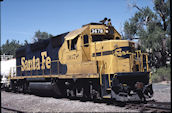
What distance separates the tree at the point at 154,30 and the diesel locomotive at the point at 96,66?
41.2ft

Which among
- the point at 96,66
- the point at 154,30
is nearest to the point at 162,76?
the point at 154,30

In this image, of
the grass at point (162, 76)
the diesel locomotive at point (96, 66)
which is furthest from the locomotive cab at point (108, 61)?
the grass at point (162, 76)

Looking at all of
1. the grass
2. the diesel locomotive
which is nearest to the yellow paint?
the diesel locomotive

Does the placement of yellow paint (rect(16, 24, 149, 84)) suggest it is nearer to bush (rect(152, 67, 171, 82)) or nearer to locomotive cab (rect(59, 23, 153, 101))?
locomotive cab (rect(59, 23, 153, 101))

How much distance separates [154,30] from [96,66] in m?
16.4

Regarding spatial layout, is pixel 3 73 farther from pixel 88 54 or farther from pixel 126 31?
pixel 126 31

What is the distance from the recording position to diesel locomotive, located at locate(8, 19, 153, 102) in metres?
8.66

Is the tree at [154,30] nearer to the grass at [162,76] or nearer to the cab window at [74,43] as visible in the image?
the grass at [162,76]

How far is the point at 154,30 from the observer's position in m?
23.2

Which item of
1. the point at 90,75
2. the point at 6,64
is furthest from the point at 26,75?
the point at 90,75

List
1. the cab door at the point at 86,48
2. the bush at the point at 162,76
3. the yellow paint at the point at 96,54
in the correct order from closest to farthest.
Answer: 1. the yellow paint at the point at 96,54
2. the cab door at the point at 86,48
3. the bush at the point at 162,76

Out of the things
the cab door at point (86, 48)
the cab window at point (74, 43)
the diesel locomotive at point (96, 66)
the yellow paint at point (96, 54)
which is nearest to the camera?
the diesel locomotive at point (96, 66)

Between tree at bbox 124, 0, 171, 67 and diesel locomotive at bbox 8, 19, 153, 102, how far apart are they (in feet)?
41.2

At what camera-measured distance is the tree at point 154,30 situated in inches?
861
